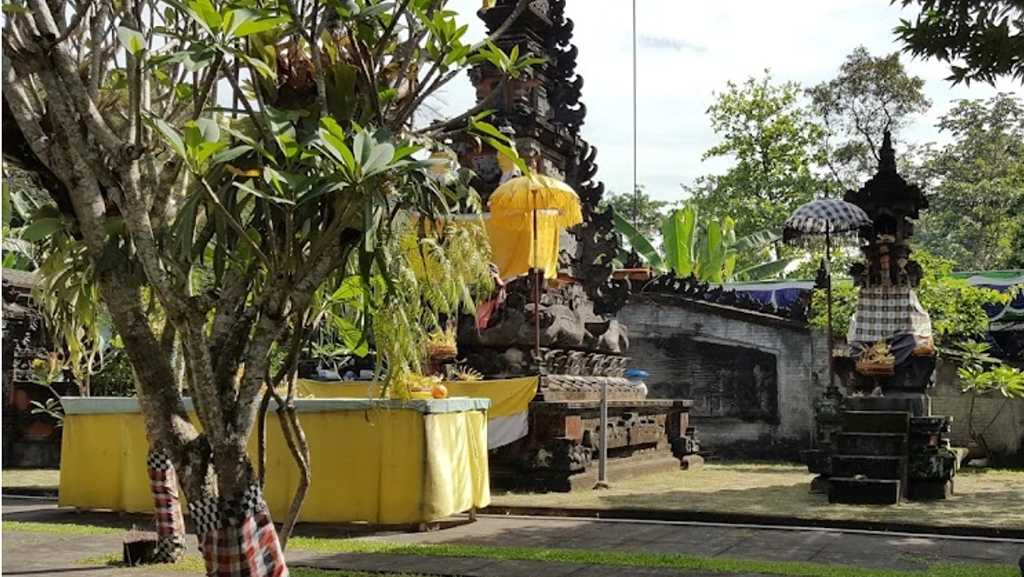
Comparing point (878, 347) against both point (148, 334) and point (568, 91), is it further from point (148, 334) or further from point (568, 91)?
point (148, 334)

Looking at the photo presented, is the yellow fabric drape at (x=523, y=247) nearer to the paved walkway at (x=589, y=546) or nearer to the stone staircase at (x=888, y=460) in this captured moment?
the stone staircase at (x=888, y=460)

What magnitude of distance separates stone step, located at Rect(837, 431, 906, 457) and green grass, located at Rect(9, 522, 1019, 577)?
453 centimetres

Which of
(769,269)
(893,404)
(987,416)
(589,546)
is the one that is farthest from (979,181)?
(589,546)

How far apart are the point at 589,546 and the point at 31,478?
10.9 meters

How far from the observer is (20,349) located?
20.0 meters

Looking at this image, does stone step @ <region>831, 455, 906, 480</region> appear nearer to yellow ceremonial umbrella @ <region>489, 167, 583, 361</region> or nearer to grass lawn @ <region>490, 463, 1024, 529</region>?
grass lawn @ <region>490, 463, 1024, 529</region>

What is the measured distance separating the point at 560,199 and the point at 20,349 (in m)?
11.1

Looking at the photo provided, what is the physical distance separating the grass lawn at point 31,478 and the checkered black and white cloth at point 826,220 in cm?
1179

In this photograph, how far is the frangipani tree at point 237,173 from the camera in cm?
500

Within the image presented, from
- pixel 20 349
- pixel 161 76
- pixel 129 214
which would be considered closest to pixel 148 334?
pixel 129 214

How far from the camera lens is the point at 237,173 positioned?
17.1ft

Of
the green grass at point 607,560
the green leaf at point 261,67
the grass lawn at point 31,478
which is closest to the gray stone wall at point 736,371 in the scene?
the grass lawn at point 31,478

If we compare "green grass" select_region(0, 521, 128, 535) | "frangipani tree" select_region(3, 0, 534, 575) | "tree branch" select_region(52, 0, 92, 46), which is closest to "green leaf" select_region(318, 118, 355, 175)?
"frangipani tree" select_region(3, 0, 534, 575)

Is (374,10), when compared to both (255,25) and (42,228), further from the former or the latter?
(42,228)
